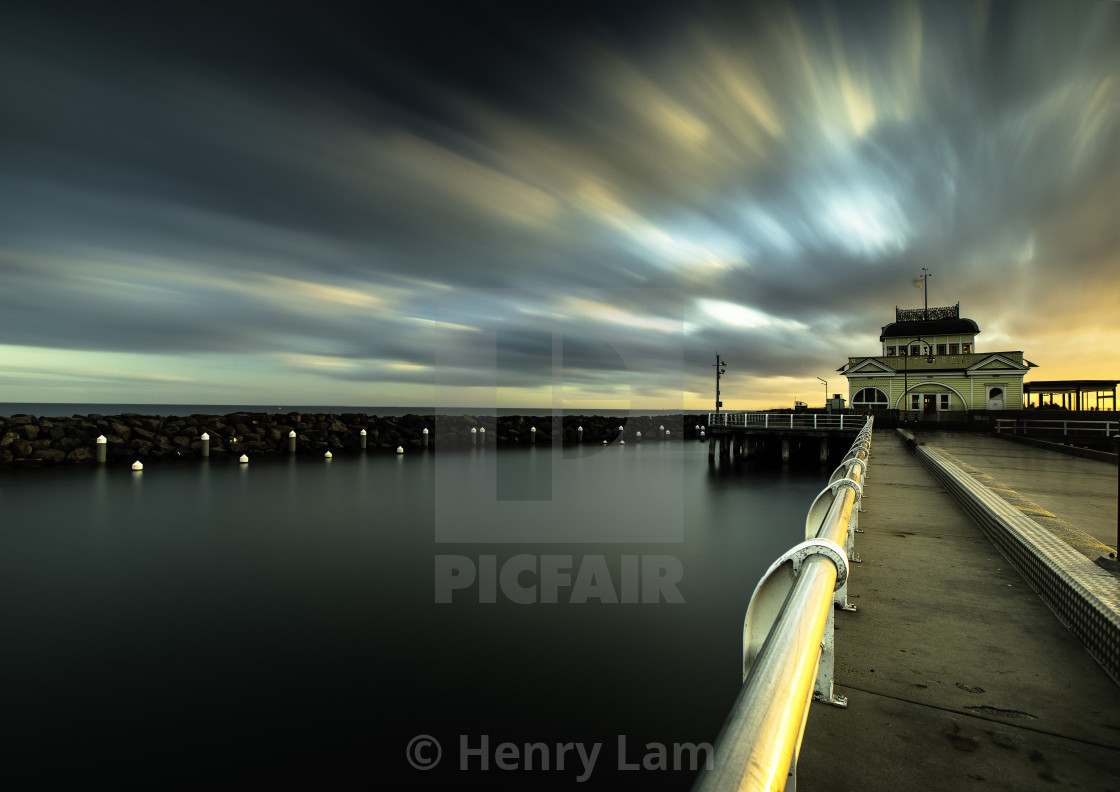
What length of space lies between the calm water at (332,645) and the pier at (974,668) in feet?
10.8

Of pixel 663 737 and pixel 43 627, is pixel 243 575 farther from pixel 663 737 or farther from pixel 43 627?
pixel 663 737

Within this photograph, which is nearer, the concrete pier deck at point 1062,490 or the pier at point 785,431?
the concrete pier deck at point 1062,490

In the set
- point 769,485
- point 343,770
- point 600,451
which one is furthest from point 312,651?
point 600,451

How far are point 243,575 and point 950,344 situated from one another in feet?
164

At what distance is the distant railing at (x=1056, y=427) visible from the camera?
24.0m

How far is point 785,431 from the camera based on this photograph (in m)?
32.4

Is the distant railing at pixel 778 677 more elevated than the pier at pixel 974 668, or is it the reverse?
the distant railing at pixel 778 677

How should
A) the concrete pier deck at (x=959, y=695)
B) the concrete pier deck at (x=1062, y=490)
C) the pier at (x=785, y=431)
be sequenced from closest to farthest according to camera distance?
the concrete pier deck at (x=959, y=695) < the concrete pier deck at (x=1062, y=490) < the pier at (x=785, y=431)

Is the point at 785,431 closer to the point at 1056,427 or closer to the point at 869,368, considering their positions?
the point at 1056,427

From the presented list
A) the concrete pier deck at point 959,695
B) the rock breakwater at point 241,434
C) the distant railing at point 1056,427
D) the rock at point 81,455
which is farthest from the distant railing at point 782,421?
the rock at point 81,455

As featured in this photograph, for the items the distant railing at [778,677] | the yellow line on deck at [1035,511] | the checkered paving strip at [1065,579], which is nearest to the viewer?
the distant railing at [778,677]

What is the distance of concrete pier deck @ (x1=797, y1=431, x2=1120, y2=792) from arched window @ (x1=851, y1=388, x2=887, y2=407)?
4379 cm

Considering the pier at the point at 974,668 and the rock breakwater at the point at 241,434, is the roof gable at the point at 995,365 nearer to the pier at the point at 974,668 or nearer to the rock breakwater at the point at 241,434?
the rock breakwater at the point at 241,434

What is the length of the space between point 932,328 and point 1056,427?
19.4m
